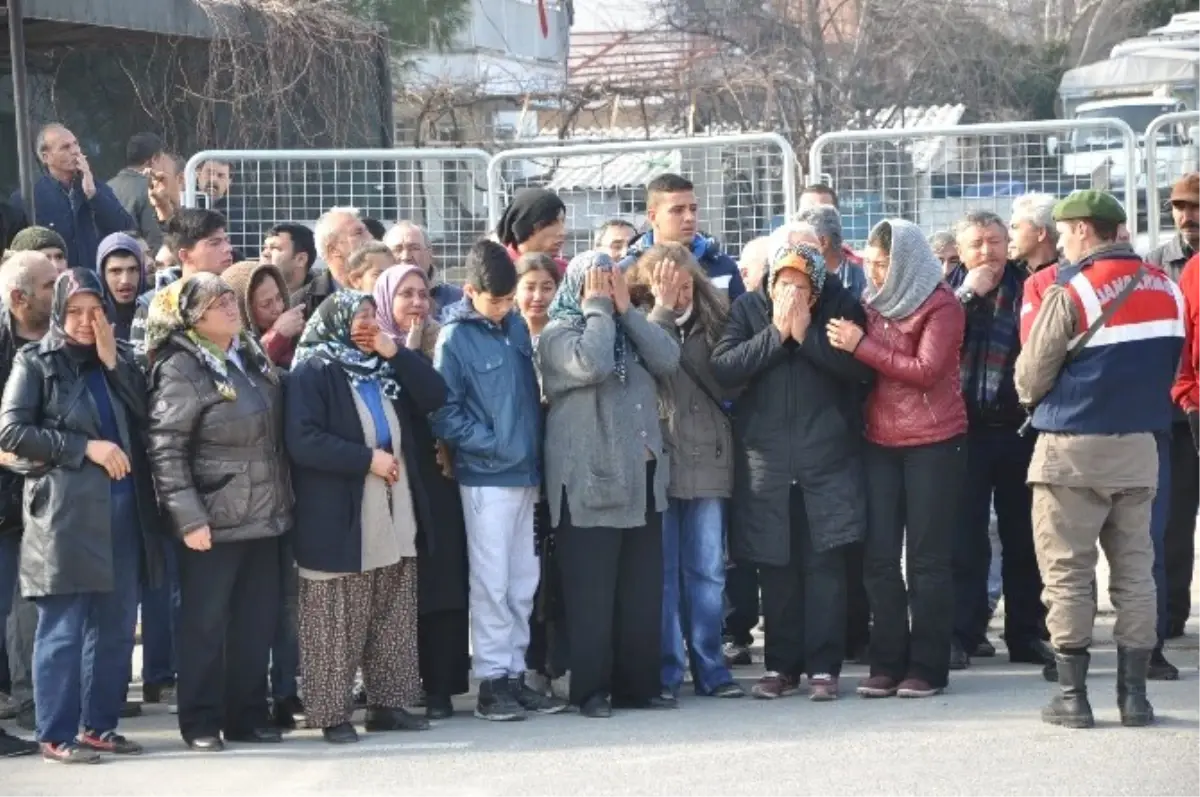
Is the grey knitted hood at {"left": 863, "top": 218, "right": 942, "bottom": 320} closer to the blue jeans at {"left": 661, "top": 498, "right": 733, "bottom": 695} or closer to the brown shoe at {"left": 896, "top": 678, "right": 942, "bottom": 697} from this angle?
the blue jeans at {"left": 661, "top": 498, "right": 733, "bottom": 695}

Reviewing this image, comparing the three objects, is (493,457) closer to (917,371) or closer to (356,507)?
(356,507)

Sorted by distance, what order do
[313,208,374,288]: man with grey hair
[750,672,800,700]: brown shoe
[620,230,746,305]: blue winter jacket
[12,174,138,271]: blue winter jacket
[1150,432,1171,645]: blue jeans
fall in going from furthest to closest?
1. [12,174,138,271]: blue winter jacket
2. [620,230,746,305]: blue winter jacket
3. [313,208,374,288]: man with grey hair
4. [1150,432,1171,645]: blue jeans
5. [750,672,800,700]: brown shoe

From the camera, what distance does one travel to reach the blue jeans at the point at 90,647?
8211 mm

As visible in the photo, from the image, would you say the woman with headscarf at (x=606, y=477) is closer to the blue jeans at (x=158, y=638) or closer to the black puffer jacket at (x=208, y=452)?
the black puffer jacket at (x=208, y=452)

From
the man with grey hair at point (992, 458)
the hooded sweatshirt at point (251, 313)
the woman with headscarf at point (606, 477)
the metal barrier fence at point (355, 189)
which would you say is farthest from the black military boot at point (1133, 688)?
the metal barrier fence at point (355, 189)

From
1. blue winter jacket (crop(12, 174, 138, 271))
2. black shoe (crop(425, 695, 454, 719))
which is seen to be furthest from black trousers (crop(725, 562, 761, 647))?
blue winter jacket (crop(12, 174, 138, 271))

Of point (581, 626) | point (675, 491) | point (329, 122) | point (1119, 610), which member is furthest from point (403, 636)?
point (329, 122)

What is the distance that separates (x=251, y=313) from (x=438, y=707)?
189 cm

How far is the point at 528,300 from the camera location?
932 centimetres

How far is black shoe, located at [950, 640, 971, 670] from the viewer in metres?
9.96

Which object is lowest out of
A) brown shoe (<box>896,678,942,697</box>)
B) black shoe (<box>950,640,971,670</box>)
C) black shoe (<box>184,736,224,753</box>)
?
black shoe (<box>950,640,971,670</box>)

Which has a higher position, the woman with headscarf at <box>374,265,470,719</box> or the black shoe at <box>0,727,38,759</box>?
the woman with headscarf at <box>374,265,470,719</box>

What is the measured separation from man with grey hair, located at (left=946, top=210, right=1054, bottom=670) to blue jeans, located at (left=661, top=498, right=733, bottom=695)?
4.08 ft

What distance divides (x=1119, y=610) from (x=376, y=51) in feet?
30.6
